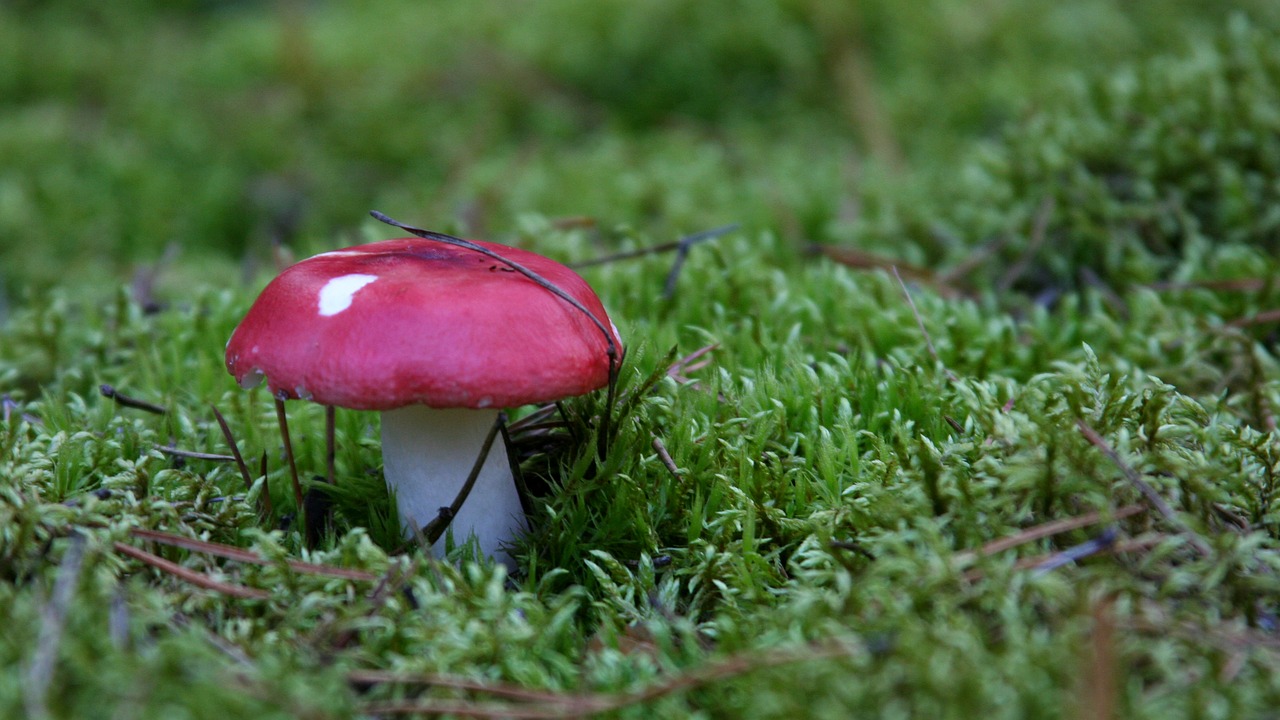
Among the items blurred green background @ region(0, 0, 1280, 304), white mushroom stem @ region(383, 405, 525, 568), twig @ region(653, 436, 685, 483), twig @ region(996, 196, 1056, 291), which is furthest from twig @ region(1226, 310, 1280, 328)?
white mushroom stem @ region(383, 405, 525, 568)

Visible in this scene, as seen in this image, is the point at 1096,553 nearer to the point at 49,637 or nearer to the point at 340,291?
the point at 340,291

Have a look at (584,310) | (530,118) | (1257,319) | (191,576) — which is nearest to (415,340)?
(584,310)

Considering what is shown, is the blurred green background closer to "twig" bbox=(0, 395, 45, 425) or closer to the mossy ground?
the mossy ground

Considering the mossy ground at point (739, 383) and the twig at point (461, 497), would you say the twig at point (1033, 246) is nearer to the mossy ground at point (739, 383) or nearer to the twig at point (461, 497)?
the mossy ground at point (739, 383)

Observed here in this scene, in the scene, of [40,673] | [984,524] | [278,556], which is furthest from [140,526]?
[984,524]

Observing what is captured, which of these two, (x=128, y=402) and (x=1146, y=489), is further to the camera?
(x=128, y=402)

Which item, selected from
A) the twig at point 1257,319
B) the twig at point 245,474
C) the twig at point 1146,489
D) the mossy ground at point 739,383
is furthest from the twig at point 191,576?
the twig at point 1257,319
